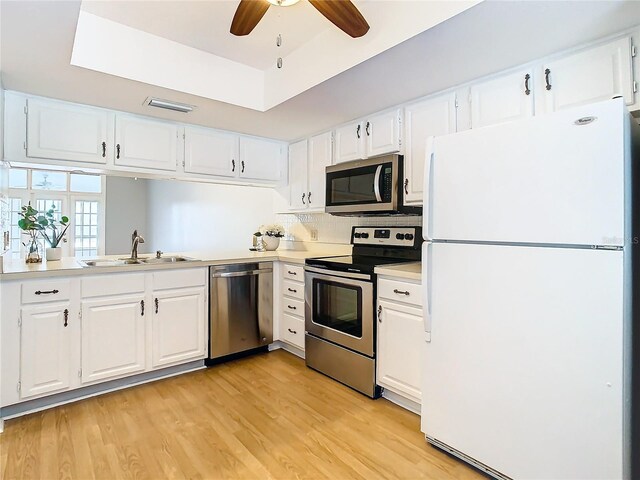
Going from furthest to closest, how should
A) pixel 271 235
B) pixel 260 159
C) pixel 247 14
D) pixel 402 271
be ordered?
pixel 271 235 → pixel 260 159 → pixel 402 271 → pixel 247 14

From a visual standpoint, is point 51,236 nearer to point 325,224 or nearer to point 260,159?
point 260,159

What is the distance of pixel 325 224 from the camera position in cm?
373

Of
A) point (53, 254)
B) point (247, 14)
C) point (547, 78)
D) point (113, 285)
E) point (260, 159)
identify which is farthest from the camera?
point (260, 159)

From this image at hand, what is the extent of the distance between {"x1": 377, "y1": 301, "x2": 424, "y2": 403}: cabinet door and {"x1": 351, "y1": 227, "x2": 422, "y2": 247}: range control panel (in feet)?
2.19

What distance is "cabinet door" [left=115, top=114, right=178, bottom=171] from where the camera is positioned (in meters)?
2.82

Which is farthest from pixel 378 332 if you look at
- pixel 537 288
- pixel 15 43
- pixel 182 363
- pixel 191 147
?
pixel 15 43

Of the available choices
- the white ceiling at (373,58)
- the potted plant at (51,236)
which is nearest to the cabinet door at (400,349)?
the white ceiling at (373,58)

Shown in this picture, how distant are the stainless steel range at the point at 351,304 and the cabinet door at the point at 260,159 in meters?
1.18

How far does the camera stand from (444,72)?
83.7 inches

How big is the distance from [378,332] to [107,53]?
2.42 m

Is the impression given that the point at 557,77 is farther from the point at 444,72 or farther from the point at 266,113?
the point at 266,113

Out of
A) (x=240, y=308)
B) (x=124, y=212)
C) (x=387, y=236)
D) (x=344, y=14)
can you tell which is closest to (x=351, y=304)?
(x=387, y=236)

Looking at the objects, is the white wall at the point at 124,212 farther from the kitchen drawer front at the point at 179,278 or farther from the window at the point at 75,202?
the kitchen drawer front at the point at 179,278

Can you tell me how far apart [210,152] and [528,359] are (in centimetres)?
292
